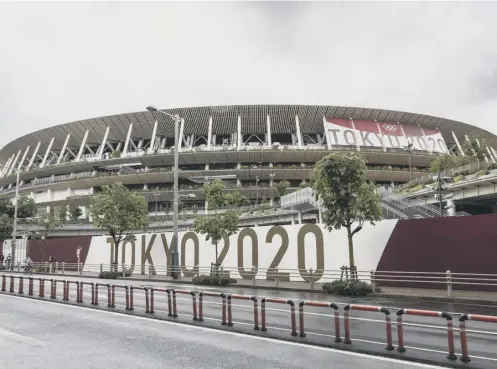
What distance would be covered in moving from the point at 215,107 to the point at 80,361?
6928cm

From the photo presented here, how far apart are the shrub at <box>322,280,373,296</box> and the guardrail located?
0.39m

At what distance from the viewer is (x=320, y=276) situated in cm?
2278

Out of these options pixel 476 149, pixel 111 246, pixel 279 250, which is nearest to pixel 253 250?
pixel 279 250

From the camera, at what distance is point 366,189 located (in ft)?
65.6

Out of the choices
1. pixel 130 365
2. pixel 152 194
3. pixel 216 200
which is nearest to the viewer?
pixel 130 365

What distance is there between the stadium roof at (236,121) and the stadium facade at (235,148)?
174mm

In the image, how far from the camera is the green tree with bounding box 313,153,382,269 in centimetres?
1980

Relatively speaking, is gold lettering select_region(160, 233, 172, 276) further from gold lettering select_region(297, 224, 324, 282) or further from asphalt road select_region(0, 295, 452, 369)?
asphalt road select_region(0, 295, 452, 369)

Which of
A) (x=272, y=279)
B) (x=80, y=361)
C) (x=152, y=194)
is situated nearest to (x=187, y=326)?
(x=80, y=361)

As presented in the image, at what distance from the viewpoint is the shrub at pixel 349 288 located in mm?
17953

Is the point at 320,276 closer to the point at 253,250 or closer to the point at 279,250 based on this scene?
the point at 279,250

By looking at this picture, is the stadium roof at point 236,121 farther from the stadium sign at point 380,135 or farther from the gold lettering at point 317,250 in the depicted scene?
the gold lettering at point 317,250

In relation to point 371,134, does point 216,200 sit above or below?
below

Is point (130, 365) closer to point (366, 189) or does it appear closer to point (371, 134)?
point (366, 189)
